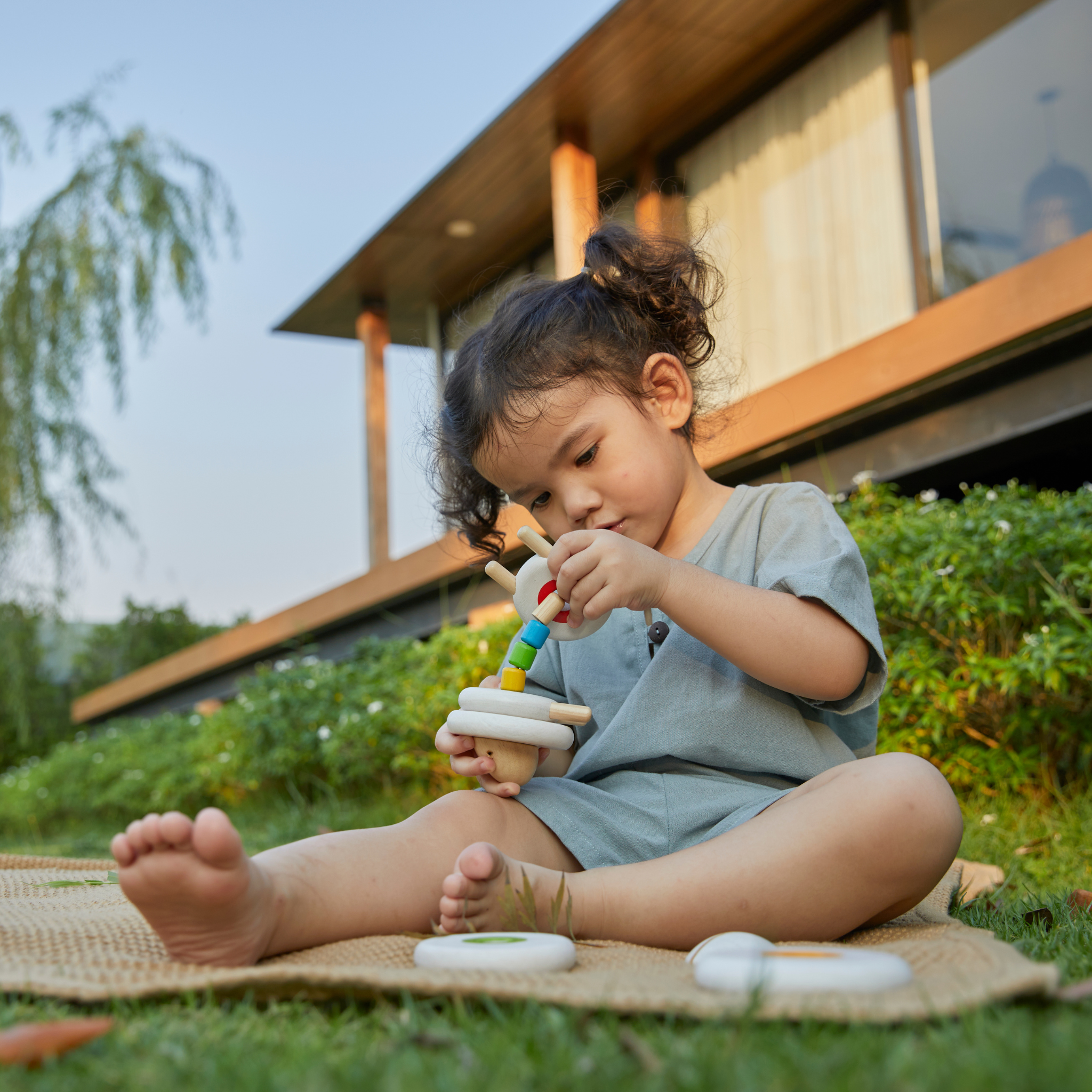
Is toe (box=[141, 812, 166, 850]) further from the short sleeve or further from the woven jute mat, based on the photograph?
the short sleeve

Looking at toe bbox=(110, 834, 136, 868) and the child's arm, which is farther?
the child's arm

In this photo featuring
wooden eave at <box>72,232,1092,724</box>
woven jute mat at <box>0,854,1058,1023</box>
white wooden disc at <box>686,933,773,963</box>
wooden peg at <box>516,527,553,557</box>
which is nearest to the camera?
woven jute mat at <box>0,854,1058,1023</box>

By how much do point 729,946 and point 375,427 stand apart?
6.22 meters

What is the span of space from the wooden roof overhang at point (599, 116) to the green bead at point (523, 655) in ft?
10.2

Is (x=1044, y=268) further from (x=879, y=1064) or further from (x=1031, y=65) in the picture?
(x=879, y=1064)

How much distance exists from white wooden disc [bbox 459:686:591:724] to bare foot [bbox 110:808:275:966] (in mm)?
424

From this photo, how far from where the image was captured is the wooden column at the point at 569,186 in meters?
4.83

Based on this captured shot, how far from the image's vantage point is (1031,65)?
384 cm

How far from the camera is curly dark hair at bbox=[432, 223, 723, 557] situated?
167cm

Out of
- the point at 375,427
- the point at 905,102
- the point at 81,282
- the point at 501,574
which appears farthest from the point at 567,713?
the point at 81,282

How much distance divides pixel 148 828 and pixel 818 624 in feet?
2.78

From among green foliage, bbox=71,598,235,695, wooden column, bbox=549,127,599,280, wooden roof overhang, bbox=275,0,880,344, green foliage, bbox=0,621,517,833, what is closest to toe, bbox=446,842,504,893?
green foliage, bbox=0,621,517,833

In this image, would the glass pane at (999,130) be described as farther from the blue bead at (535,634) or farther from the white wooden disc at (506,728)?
the white wooden disc at (506,728)

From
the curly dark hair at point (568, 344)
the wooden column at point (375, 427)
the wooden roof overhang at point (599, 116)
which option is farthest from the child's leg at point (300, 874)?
the wooden column at point (375, 427)
